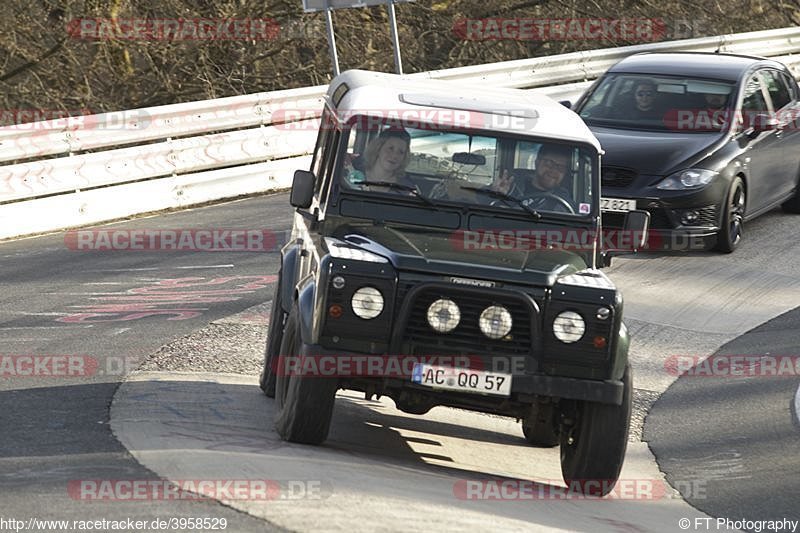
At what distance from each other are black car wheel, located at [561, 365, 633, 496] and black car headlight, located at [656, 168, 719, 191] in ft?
20.3

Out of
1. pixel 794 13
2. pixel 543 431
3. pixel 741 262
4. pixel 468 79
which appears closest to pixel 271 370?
pixel 543 431

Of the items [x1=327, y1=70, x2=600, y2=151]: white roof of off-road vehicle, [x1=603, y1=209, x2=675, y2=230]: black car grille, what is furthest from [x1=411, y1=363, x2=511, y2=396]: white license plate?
[x1=603, y1=209, x2=675, y2=230]: black car grille

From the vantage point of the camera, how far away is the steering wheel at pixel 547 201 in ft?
26.1

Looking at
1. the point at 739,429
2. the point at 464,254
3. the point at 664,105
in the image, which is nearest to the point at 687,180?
the point at 664,105

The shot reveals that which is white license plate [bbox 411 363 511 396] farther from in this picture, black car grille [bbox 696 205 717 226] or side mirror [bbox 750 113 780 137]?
side mirror [bbox 750 113 780 137]

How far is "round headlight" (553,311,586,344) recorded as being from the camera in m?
7.05

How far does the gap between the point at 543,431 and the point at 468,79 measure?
40.2ft

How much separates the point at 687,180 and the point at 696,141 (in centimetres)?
65

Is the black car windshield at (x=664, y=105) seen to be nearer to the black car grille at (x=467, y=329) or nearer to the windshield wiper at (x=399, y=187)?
the windshield wiper at (x=399, y=187)

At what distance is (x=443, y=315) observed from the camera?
278 inches

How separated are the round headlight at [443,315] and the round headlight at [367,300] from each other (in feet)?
0.86

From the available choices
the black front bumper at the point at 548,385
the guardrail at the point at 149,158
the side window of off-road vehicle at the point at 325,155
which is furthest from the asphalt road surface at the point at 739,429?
the guardrail at the point at 149,158

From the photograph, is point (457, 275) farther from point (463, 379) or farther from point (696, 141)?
point (696, 141)

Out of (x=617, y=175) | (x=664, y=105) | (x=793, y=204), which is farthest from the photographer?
(x=793, y=204)
